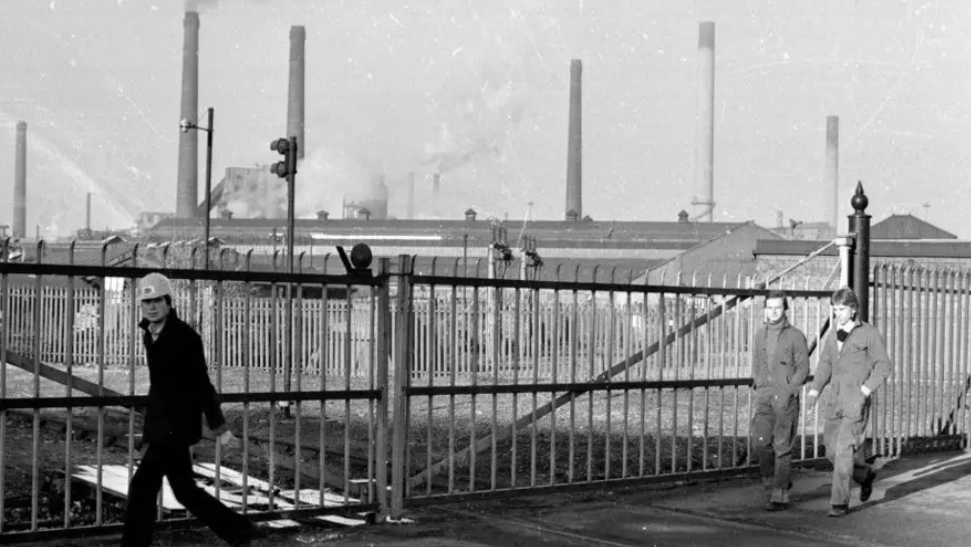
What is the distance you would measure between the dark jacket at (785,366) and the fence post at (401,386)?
2.78 m

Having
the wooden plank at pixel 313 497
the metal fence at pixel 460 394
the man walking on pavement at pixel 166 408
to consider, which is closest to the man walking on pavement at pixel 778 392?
the metal fence at pixel 460 394

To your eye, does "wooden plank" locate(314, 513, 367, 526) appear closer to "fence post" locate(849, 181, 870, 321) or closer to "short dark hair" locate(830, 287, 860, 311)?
"short dark hair" locate(830, 287, 860, 311)

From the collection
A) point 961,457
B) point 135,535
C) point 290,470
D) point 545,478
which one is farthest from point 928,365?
point 135,535

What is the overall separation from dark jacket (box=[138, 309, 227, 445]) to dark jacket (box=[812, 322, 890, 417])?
4754 millimetres

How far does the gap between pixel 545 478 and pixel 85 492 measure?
4173 mm

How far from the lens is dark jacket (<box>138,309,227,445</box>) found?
703 cm

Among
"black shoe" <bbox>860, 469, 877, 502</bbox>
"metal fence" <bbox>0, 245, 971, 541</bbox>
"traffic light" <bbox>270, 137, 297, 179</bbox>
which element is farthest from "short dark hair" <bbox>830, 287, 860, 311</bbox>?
"traffic light" <bbox>270, 137, 297, 179</bbox>

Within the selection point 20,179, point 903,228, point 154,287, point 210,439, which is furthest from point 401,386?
point 20,179

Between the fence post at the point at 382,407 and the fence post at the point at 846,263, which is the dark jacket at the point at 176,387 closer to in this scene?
the fence post at the point at 382,407

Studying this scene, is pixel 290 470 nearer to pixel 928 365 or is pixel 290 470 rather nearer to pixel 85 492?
pixel 85 492

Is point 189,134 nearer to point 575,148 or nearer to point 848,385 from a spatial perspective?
point 575,148

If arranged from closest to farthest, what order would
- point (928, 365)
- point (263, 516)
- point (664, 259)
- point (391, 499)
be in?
point (263, 516), point (391, 499), point (928, 365), point (664, 259)

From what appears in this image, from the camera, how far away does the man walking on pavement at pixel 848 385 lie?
31.7ft

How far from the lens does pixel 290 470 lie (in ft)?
43.8
